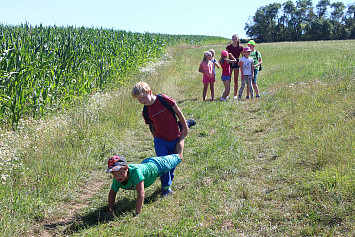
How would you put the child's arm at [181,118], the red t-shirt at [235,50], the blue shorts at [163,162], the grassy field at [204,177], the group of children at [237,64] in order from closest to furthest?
the grassy field at [204,177]
the blue shorts at [163,162]
the child's arm at [181,118]
the group of children at [237,64]
the red t-shirt at [235,50]

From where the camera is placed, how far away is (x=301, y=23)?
3105 inches

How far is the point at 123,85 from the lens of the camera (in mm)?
12289

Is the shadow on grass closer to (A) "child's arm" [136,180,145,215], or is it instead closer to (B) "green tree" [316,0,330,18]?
(A) "child's arm" [136,180,145,215]

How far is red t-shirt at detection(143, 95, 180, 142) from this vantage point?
4730 mm

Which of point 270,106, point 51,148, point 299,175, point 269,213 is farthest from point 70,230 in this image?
point 270,106

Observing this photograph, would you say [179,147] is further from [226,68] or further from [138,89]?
[226,68]

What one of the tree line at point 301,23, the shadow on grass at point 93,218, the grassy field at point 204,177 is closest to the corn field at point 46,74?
the grassy field at point 204,177

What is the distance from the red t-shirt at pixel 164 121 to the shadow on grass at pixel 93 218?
93 centimetres

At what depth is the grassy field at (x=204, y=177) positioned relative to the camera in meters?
3.74

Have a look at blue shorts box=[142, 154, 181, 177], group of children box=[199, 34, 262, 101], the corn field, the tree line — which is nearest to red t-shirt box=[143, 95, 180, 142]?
blue shorts box=[142, 154, 181, 177]

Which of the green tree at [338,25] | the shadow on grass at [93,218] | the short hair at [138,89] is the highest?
the green tree at [338,25]

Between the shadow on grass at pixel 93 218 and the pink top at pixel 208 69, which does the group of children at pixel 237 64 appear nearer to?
the pink top at pixel 208 69

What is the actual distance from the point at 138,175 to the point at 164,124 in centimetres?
103

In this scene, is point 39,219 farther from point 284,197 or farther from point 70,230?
point 284,197
